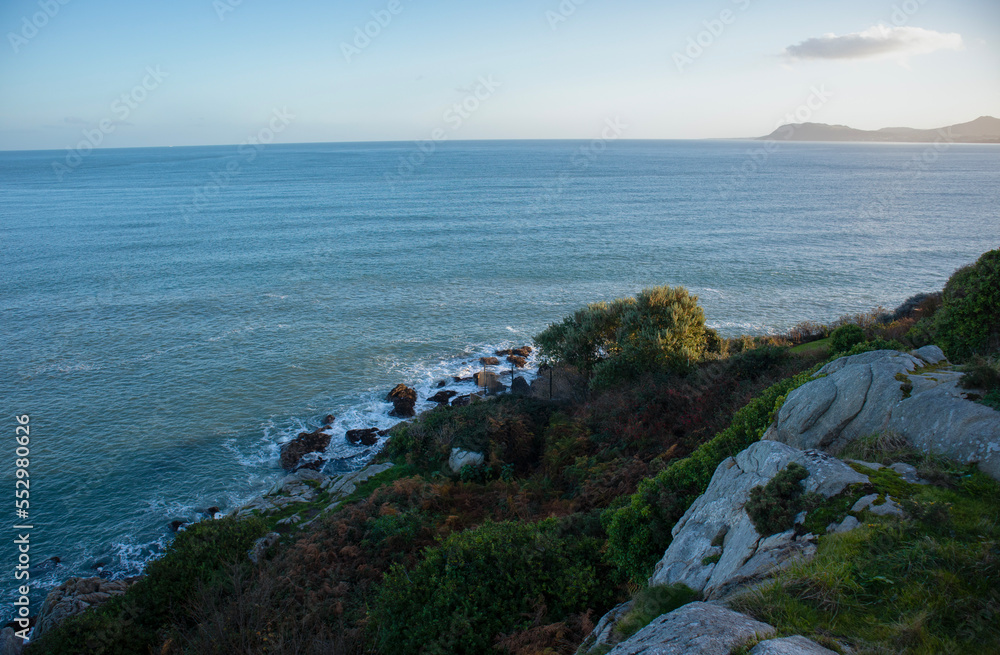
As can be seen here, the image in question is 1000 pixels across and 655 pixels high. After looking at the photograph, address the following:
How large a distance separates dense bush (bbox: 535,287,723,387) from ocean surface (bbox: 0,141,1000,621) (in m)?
10.2

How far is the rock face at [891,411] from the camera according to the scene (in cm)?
834

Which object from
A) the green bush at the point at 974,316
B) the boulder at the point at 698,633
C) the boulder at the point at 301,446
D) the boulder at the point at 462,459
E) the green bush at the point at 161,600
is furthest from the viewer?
the boulder at the point at 301,446

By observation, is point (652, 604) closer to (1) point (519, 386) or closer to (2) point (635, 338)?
(2) point (635, 338)

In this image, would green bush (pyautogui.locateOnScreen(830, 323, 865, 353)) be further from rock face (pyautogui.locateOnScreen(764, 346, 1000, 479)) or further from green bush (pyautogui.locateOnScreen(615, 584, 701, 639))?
green bush (pyautogui.locateOnScreen(615, 584, 701, 639))

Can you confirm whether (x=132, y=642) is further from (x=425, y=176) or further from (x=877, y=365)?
(x=425, y=176)

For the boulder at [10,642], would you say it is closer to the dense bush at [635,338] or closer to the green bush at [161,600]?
the green bush at [161,600]

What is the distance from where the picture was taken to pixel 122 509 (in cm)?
2384

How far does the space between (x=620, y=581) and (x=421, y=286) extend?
43.5 metres

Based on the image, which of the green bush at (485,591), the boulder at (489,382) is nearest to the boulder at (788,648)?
the green bush at (485,591)

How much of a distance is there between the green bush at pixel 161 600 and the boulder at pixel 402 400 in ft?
47.7

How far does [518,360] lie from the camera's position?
123 ft

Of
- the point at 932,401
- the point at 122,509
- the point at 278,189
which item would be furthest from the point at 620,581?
the point at 278,189

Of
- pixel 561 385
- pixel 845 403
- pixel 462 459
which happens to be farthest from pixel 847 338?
pixel 462 459

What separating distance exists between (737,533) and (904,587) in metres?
2.52
